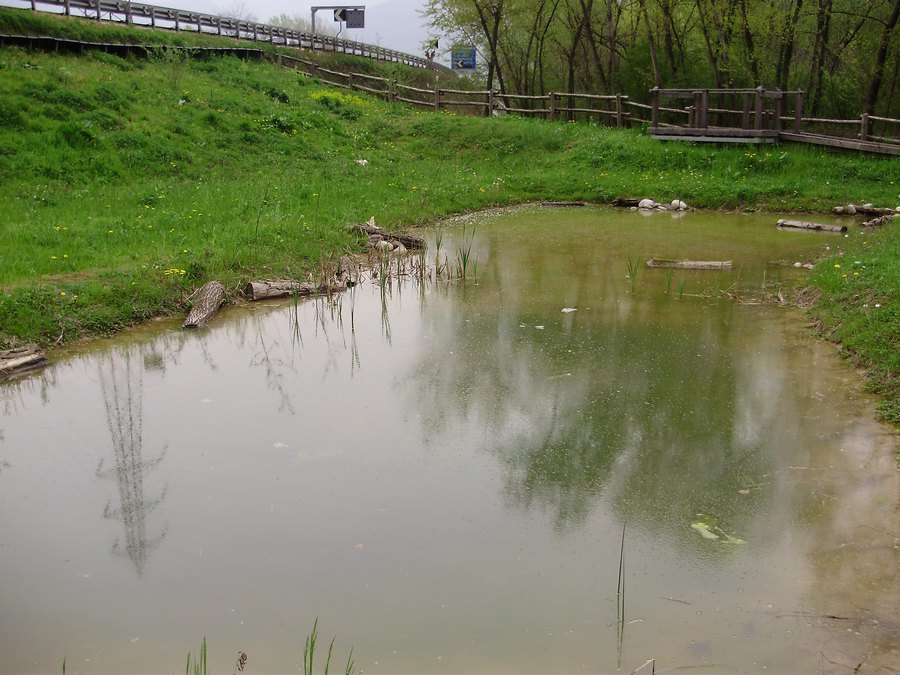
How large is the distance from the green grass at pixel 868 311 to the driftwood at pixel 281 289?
5731 mm

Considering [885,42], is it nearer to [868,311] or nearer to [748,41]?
[748,41]

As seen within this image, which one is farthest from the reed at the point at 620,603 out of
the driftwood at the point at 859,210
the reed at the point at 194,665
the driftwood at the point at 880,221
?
the driftwood at the point at 859,210

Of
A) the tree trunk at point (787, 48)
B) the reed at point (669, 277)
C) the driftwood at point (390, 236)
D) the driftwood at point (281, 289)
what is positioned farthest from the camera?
the tree trunk at point (787, 48)

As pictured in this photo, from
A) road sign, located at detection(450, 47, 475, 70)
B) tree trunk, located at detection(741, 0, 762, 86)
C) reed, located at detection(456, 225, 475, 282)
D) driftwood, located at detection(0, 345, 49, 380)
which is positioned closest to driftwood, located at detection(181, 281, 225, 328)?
driftwood, located at detection(0, 345, 49, 380)

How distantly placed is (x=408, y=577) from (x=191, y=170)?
13.4 metres

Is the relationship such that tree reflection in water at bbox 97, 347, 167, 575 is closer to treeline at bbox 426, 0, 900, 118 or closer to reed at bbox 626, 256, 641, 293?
reed at bbox 626, 256, 641, 293

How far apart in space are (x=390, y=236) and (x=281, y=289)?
3.11m

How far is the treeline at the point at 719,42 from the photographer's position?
21.1m

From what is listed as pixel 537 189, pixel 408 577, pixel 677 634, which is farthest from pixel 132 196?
pixel 677 634

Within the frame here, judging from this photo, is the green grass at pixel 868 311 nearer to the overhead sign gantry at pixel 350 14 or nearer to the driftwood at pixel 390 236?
the driftwood at pixel 390 236

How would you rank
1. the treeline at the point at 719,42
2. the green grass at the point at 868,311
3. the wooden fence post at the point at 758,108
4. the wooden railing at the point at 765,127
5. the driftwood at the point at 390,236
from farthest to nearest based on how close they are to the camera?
1. the treeline at the point at 719,42
2. the wooden fence post at the point at 758,108
3. the wooden railing at the point at 765,127
4. the driftwood at the point at 390,236
5. the green grass at the point at 868,311

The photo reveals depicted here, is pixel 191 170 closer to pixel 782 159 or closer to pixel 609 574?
pixel 782 159

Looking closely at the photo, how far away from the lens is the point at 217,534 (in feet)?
16.7

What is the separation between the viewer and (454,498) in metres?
5.49
